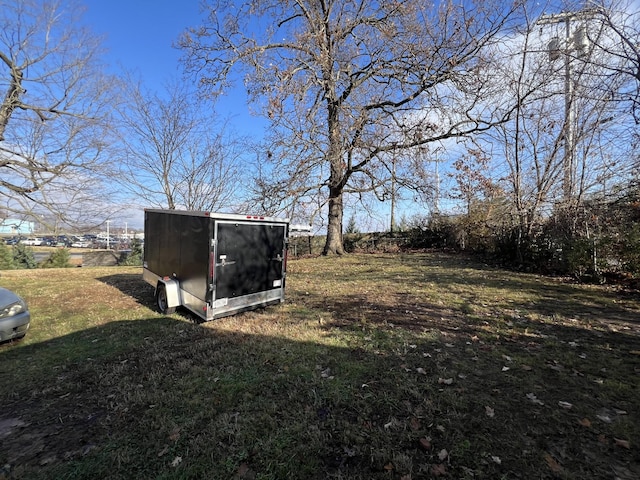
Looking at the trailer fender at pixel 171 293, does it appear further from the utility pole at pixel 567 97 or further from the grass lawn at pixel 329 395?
the utility pole at pixel 567 97

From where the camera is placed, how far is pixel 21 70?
1284cm

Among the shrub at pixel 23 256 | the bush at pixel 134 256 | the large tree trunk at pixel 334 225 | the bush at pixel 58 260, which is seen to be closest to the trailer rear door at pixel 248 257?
the large tree trunk at pixel 334 225

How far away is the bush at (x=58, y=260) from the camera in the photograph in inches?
698

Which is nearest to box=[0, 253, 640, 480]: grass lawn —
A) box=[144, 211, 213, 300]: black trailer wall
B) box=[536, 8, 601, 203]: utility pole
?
box=[144, 211, 213, 300]: black trailer wall

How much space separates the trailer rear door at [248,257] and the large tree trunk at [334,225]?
10349 mm

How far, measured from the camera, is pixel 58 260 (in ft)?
58.3

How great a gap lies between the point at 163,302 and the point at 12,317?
2.28 meters

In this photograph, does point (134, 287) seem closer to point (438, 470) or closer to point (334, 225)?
point (438, 470)

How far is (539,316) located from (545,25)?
10.5m

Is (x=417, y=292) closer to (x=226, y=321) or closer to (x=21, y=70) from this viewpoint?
(x=226, y=321)

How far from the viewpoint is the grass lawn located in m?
2.29

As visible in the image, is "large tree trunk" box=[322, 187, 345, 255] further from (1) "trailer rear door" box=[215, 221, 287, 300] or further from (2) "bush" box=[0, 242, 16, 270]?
(2) "bush" box=[0, 242, 16, 270]

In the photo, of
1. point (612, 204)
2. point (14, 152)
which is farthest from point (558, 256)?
point (14, 152)

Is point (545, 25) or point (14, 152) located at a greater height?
point (545, 25)
